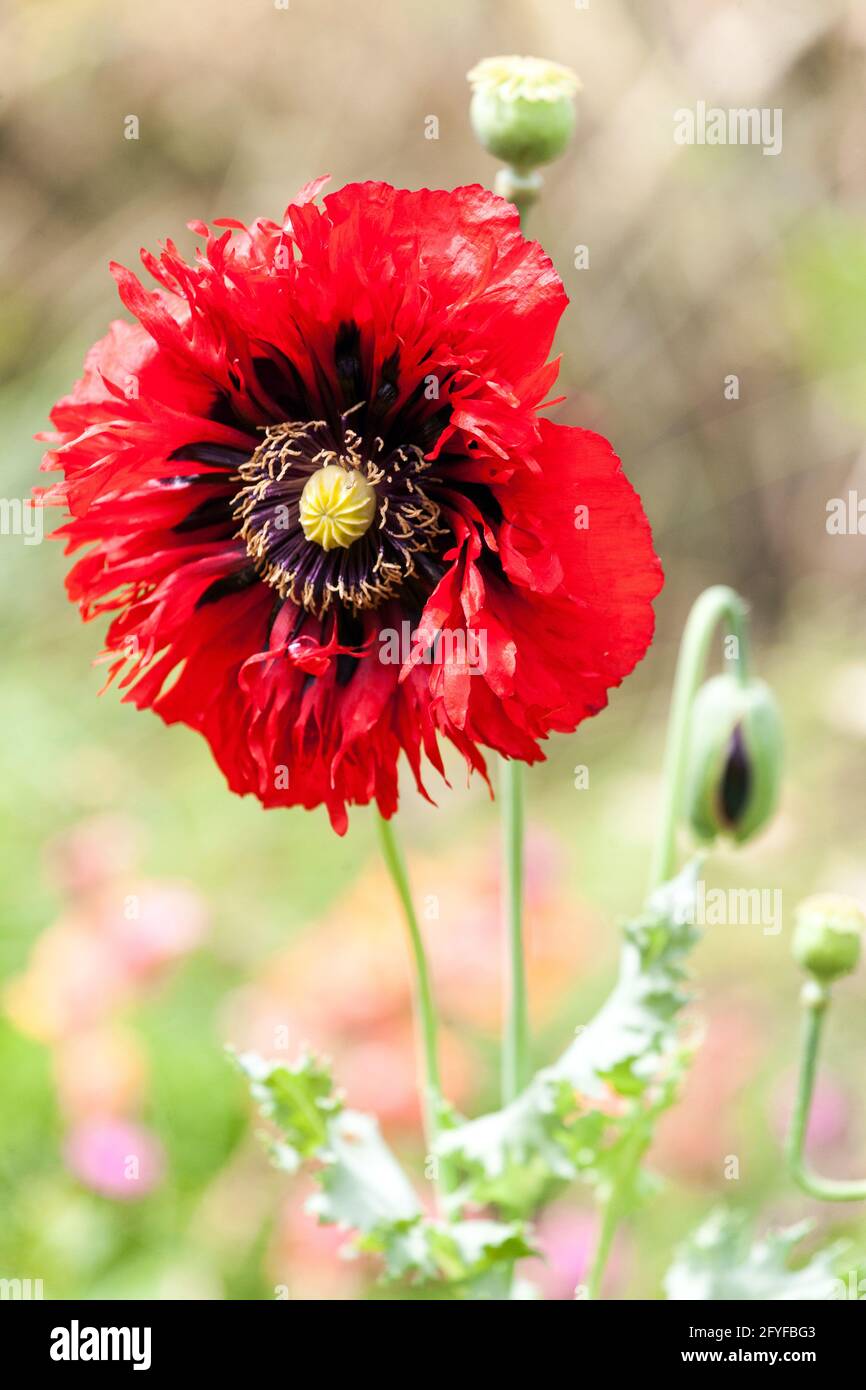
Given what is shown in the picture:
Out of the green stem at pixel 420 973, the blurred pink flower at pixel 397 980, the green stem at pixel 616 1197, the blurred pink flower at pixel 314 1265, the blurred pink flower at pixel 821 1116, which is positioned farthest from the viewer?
the blurred pink flower at pixel 821 1116

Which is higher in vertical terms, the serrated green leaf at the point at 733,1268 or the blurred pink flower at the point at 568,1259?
the serrated green leaf at the point at 733,1268

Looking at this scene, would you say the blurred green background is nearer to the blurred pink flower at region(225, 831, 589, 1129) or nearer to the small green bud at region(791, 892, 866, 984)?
the blurred pink flower at region(225, 831, 589, 1129)

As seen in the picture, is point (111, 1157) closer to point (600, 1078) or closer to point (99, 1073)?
point (99, 1073)

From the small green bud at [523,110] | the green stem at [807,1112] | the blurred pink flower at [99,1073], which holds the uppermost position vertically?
the small green bud at [523,110]

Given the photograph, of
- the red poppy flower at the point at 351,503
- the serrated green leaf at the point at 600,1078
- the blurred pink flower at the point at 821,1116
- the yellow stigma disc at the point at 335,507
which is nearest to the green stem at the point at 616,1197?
the serrated green leaf at the point at 600,1078

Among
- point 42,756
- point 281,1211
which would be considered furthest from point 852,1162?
point 42,756

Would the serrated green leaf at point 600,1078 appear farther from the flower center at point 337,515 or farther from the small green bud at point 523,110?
the small green bud at point 523,110

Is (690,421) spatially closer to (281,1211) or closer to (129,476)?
(281,1211)
